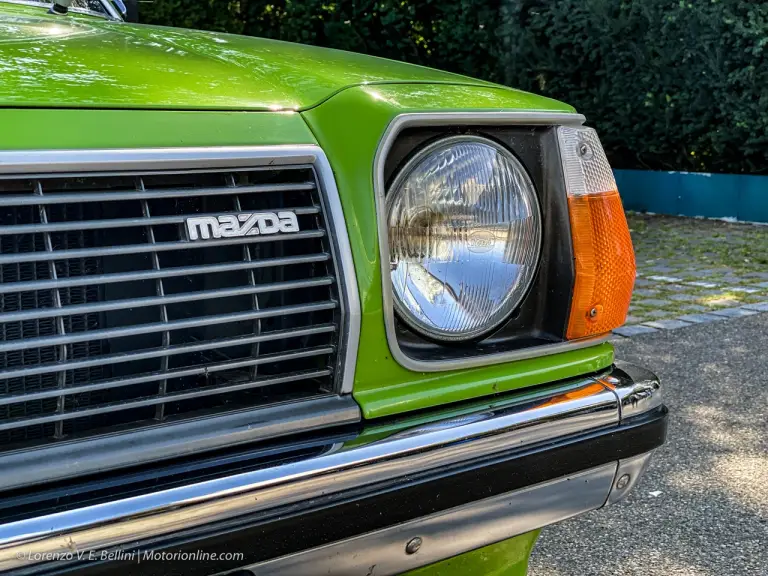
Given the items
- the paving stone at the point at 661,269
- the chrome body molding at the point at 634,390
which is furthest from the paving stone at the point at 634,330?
the chrome body molding at the point at 634,390

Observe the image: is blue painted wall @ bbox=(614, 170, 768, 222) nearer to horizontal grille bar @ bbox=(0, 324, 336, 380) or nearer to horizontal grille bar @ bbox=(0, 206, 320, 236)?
horizontal grille bar @ bbox=(0, 324, 336, 380)

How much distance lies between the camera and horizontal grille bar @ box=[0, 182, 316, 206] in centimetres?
125

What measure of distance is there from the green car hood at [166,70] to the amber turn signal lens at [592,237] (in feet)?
0.90

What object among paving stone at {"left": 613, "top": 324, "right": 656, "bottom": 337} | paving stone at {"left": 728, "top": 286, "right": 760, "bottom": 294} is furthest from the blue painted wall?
paving stone at {"left": 613, "top": 324, "right": 656, "bottom": 337}

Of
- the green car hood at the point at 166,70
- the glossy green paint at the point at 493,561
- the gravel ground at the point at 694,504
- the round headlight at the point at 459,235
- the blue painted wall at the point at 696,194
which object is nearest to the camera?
the green car hood at the point at 166,70

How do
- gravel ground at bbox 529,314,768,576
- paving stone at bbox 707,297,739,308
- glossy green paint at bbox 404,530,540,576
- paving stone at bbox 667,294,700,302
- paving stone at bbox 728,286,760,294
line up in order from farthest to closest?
paving stone at bbox 728,286,760,294
paving stone at bbox 667,294,700,302
paving stone at bbox 707,297,739,308
gravel ground at bbox 529,314,768,576
glossy green paint at bbox 404,530,540,576

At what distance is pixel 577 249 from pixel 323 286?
1.72 feet

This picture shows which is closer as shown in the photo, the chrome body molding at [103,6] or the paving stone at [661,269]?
the chrome body molding at [103,6]

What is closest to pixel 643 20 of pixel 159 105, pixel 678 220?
pixel 678 220

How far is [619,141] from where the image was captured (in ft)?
30.8

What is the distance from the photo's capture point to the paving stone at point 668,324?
15.7ft

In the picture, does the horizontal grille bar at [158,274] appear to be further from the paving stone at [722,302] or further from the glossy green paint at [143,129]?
the paving stone at [722,302]

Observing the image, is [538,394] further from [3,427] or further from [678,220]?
[678,220]

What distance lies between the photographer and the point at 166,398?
1394mm
